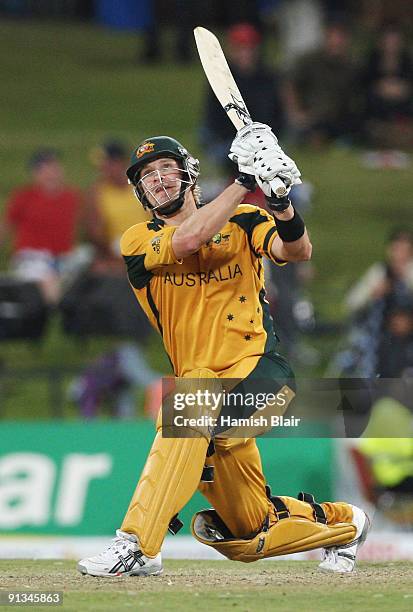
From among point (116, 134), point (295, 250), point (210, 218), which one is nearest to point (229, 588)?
point (295, 250)

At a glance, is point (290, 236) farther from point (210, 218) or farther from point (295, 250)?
point (210, 218)

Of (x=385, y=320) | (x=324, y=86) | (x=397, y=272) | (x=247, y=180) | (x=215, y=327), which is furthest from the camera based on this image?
(x=324, y=86)

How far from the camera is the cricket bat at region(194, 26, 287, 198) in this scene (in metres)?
6.96

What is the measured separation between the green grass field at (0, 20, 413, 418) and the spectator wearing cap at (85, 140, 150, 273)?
53.6 inches

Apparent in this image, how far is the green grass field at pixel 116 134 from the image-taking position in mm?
14883

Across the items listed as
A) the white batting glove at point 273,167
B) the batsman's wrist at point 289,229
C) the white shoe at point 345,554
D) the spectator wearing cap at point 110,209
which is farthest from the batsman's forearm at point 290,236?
the spectator wearing cap at point 110,209

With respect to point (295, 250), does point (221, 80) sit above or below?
above

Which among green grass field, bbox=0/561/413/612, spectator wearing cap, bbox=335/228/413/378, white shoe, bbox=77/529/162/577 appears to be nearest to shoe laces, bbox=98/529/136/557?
white shoe, bbox=77/529/162/577

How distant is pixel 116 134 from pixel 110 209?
20.4 ft

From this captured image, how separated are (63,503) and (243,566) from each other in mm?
2536

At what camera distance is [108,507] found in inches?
396

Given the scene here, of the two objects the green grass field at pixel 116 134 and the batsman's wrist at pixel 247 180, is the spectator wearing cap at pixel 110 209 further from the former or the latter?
the batsman's wrist at pixel 247 180

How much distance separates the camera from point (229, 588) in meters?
6.55

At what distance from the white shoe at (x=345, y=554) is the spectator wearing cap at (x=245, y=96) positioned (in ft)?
25.6
